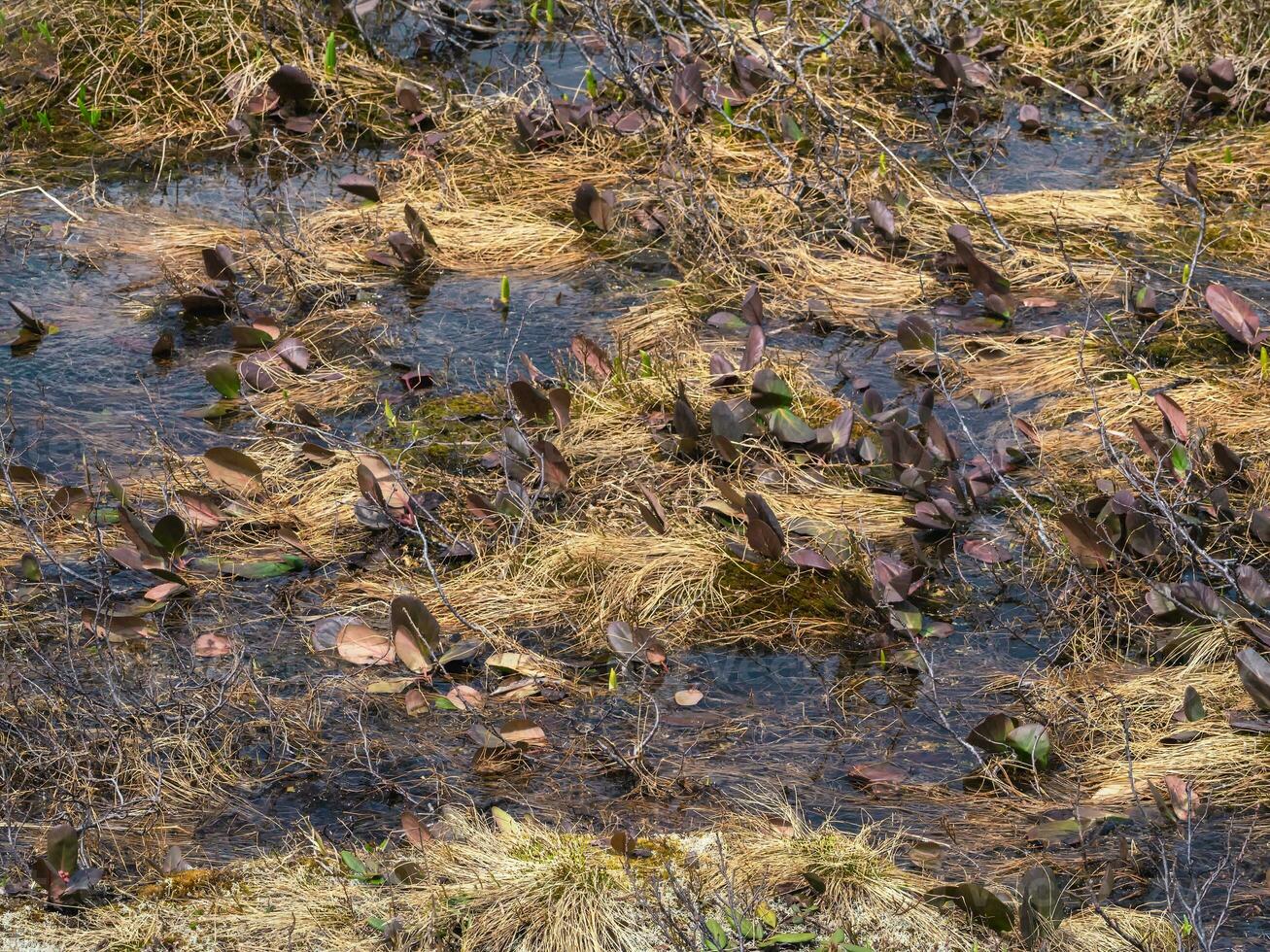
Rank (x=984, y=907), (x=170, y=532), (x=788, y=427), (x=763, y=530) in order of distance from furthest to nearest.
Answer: (x=788, y=427)
(x=170, y=532)
(x=763, y=530)
(x=984, y=907)

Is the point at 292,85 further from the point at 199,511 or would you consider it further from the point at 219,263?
the point at 199,511

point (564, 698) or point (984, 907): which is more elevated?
point (984, 907)

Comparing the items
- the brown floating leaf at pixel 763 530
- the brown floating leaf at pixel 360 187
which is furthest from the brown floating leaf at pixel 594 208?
the brown floating leaf at pixel 763 530

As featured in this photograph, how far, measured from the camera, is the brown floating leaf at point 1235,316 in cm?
470

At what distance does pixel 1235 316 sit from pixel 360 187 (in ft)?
11.6

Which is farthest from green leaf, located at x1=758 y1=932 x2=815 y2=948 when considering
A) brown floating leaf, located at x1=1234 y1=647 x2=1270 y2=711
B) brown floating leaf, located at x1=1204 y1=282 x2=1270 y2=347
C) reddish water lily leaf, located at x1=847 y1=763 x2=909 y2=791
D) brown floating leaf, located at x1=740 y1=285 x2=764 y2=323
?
brown floating leaf, located at x1=1204 y1=282 x2=1270 y2=347

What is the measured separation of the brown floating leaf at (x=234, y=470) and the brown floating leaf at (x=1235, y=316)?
327 centimetres

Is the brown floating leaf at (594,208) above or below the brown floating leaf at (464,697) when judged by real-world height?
above

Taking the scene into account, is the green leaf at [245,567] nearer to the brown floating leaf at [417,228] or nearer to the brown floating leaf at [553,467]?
the brown floating leaf at [553,467]

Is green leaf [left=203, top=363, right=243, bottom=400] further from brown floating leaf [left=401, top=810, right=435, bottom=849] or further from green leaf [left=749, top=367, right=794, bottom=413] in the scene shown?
brown floating leaf [left=401, top=810, right=435, bottom=849]

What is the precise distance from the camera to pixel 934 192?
5.96 meters

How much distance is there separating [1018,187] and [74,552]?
13.7 feet

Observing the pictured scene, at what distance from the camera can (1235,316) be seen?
472cm

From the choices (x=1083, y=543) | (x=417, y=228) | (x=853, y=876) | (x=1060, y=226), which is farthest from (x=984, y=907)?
(x=417, y=228)
